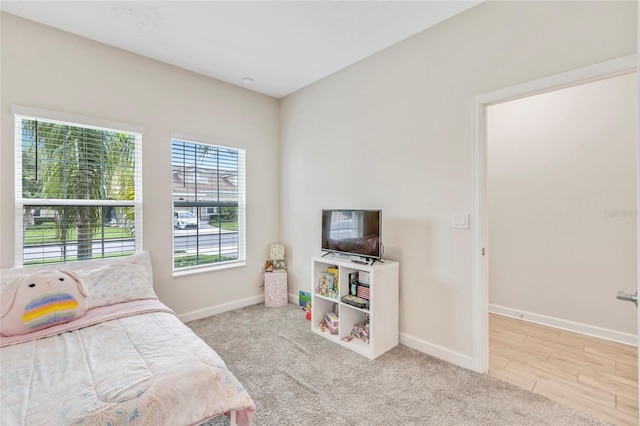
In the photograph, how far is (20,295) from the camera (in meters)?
1.81

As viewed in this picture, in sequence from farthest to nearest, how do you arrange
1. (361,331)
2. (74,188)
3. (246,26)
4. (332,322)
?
(332,322) < (361,331) < (74,188) < (246,26)

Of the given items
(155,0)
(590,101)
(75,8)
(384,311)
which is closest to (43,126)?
(75,8)

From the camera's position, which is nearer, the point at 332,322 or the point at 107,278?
the point at 107,278

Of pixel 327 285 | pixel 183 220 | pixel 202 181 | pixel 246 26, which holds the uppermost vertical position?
pixel 246 26

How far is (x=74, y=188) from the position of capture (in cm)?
254

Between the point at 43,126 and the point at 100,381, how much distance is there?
2275 millimetres

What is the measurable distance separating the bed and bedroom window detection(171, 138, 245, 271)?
1.26m

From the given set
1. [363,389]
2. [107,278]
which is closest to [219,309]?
[107,278]

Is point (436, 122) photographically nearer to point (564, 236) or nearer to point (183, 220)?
point (564, 236)

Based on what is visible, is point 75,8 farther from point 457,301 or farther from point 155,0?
point 457,301

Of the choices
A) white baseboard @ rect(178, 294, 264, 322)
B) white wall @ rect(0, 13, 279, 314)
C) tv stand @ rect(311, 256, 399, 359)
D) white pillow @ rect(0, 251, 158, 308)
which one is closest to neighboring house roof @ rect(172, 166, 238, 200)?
white wall @ rect(0, 13, 279, 314)

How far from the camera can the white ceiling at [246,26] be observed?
217 cm

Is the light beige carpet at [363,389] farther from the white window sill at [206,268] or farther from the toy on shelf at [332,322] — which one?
the white window sill at [206,268]

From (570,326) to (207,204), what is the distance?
13.2ft
